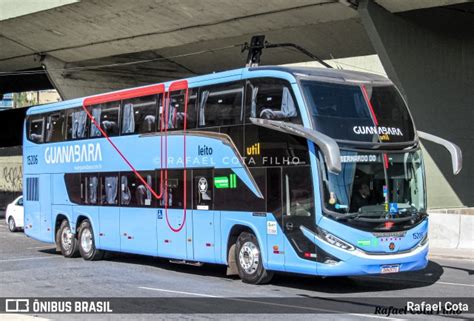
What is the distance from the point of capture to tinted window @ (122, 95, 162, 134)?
16094mm

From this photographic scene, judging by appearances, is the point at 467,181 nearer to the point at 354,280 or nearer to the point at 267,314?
the point at 354,280

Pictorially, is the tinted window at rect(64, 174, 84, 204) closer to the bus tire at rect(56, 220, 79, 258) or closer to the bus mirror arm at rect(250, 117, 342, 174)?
the bus tire at rect(56, 220, 79, 258)

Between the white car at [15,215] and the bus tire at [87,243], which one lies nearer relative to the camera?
the bus tire at [87,243]

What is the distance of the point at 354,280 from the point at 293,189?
10.2 ft

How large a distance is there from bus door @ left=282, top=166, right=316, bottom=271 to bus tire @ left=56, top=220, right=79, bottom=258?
28.1ft

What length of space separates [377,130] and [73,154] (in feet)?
31.3

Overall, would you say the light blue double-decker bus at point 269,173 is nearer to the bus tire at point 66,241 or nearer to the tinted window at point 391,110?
the tinted window at point 391,110

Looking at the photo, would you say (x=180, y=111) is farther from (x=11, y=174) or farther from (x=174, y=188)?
(x=11, y=174)

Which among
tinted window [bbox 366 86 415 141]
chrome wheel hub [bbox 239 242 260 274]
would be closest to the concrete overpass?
tinted window [bbox 366 86 415 141]

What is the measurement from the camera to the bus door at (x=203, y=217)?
14305 mm

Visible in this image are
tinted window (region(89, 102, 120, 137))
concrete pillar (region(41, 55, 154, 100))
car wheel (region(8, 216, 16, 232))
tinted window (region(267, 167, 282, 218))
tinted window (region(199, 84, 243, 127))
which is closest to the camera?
tinted window (region(267, 167, 282, 218))

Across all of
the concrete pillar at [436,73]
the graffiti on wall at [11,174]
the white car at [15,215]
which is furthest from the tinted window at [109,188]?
the graffiti on wall at [11,174]

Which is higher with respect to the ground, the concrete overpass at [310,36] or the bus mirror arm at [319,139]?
the concrete overpass at [310,36]

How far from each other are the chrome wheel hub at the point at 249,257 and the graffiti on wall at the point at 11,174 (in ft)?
126
